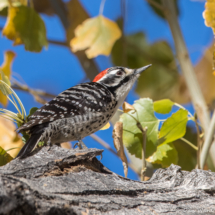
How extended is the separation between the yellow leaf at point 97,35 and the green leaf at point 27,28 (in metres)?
0.36

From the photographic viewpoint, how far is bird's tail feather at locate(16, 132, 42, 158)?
1.35 meters

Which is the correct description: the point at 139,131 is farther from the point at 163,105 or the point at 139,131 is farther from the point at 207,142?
the point at 207,142

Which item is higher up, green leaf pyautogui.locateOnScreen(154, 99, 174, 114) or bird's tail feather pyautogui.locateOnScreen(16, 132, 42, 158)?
green leaf pyautogui.locateOnScreen(154, 99, 174, 114)

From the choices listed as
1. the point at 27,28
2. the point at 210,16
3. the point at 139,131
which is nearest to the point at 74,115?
the point at 139,131

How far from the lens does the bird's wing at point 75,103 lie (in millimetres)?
1681

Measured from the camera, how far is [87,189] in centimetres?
118

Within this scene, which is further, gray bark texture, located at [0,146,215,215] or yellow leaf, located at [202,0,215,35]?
yellow leaf, located at [202,0,215,35]

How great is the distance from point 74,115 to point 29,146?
1.49 feet

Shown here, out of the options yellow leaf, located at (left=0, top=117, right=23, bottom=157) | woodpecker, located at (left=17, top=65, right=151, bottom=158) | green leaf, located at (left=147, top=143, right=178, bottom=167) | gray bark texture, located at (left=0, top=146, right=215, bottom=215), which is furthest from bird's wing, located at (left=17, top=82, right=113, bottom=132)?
yellow leaf, located at (left=0, top=117, right=23, bottom=157)

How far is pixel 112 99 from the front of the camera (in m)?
2.06

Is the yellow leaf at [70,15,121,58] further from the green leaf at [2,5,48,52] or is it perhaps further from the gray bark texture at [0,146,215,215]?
the gray bark texture at [0,146,215,215]

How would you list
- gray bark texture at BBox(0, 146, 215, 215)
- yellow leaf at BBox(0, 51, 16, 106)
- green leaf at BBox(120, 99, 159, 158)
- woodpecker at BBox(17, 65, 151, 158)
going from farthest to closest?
1. yellow leaf at BBox(0, 51, 16, 106)
2. green leaf at BBox(120, 99, 159, 158)
3. woodpecker at BBox(17, 65, 151, 158)
4. gray bark texture at BBox(0, 146, 215, 215)

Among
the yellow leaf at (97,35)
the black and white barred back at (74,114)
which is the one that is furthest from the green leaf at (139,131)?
the yellow leaf at (97,35)

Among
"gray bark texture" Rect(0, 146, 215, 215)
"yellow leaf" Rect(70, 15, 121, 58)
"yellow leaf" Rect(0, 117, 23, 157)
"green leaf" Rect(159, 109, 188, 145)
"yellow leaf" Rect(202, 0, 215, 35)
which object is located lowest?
"gray bark texture" Rect(0, 146, 215, 215)
